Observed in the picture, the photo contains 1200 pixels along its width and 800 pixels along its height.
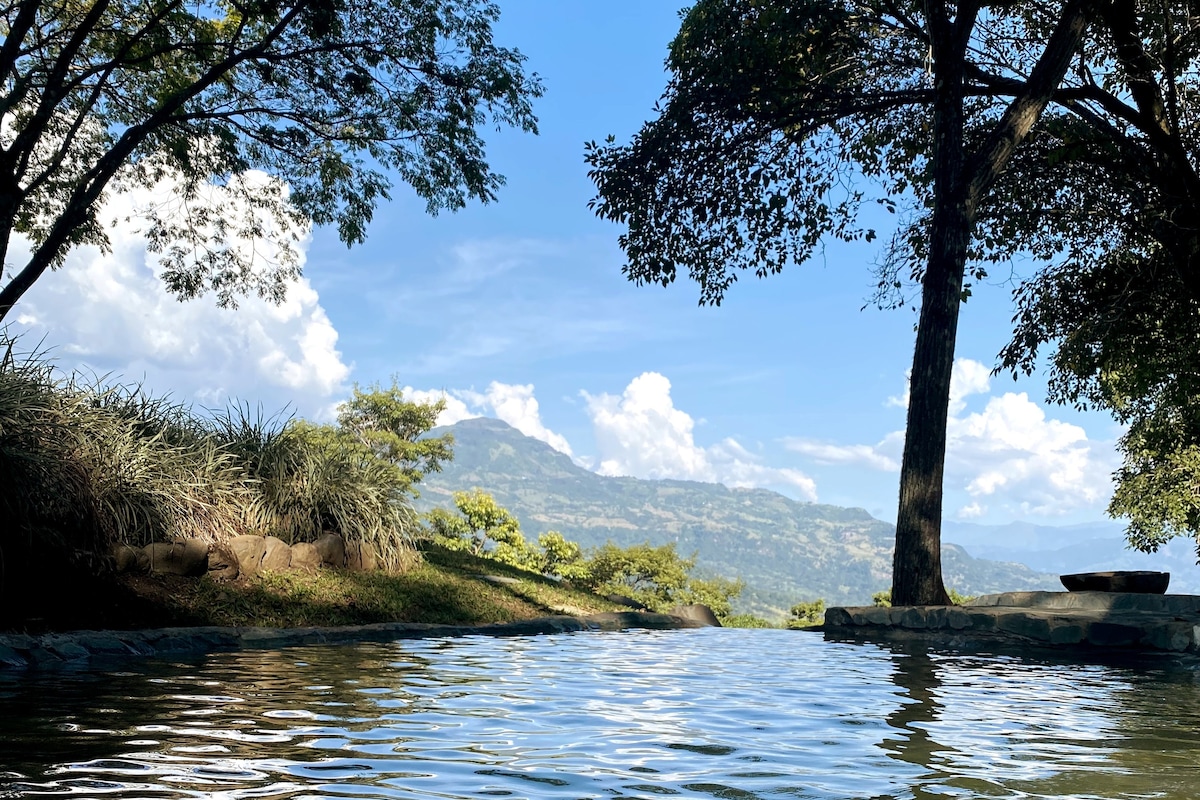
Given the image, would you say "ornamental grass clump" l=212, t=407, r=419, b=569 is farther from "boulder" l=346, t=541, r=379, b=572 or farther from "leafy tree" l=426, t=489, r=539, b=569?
"leafy tree" l=426, t=489, r=539, b=569

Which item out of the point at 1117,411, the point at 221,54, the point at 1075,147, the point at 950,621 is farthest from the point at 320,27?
the point at 1117,411

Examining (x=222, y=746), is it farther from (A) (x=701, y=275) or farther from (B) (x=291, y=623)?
(A) (x=701, y=275)

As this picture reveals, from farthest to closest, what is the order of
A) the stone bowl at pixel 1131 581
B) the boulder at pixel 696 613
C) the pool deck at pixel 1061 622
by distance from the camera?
the boulder at pixel 696 613 → the stone bowl at pixel 1131 581 → the pool deck at pixel 1061 622

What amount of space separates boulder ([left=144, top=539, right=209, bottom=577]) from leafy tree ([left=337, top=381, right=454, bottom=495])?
40.2 metres

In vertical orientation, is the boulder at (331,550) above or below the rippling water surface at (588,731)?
above

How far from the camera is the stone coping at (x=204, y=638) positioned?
7449 mm

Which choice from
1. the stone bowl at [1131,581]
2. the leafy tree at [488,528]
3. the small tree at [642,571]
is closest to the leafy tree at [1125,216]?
the stone bowl at [1131,581]

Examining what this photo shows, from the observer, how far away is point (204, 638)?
359 inches

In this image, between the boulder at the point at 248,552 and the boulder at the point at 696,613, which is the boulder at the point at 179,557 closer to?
the boulder at the point at 248,552

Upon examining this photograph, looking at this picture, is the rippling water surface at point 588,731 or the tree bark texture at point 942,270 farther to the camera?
the tree bark texture at point 942,270

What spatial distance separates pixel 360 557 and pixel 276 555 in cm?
148

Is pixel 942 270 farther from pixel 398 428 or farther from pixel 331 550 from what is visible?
pixel 398 428

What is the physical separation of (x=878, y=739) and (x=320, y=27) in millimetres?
14161

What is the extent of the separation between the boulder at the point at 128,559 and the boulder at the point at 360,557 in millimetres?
3145
